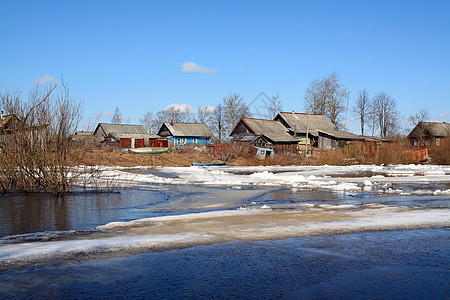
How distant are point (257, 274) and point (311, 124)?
2336 inches

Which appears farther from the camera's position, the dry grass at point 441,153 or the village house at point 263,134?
the village house at point 263,134

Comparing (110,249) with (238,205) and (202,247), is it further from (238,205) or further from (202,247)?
(238,205)

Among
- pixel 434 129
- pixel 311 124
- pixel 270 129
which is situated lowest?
pixel 270 129

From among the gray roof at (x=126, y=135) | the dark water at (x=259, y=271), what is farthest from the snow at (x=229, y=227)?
the gray roof at (x=126, y=135)

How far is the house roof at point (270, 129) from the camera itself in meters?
58.1

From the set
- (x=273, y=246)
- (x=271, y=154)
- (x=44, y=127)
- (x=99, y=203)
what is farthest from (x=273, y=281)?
(x=271, y=154)

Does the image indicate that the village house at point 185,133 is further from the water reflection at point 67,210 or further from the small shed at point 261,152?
the water reflection at point 67,210

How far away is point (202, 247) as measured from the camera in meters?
7.09

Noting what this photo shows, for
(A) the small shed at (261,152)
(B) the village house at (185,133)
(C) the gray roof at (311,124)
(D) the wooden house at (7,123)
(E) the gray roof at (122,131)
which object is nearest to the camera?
(D) the wooden house at (7,123)

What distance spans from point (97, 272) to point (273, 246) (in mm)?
3004

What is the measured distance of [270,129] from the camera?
61.0m

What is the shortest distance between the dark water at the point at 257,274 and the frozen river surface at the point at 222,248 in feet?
0.05

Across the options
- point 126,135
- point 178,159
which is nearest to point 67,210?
point 178,159

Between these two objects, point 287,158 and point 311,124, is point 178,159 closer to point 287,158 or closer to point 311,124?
point 287,158
